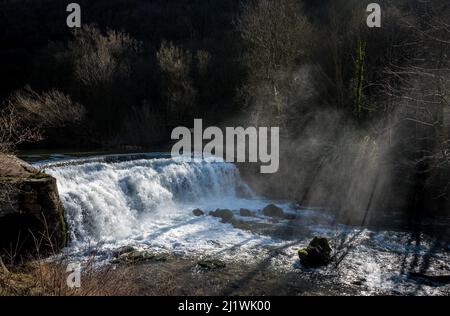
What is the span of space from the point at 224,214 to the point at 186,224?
58.3 inches

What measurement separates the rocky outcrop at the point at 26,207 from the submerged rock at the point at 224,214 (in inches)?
207

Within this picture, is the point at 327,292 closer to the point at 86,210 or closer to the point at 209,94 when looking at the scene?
the point at 86,210

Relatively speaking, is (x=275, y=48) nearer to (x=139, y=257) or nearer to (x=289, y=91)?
(x=289, y=91)

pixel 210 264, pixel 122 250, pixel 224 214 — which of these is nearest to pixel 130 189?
pixel 224 214

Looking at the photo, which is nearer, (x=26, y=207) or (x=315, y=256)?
(x=315, y=256)

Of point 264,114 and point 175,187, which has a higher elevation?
point 264,114

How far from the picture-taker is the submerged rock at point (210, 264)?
8.88 metres

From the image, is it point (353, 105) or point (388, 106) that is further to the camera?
point (353, 105)

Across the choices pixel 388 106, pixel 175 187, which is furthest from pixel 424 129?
pixel 175 187

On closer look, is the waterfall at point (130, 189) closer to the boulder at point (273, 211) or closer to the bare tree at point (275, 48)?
the boulder at point (273, 211)

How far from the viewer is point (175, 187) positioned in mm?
15492

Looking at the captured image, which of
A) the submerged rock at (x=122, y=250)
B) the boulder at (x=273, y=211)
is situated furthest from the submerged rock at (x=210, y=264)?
the boulder at (x=273, y=211)

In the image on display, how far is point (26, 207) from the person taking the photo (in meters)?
9.16
